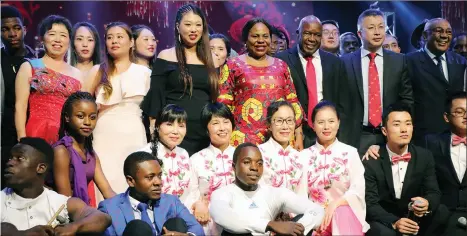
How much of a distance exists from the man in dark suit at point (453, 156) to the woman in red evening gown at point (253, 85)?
119 centimetres

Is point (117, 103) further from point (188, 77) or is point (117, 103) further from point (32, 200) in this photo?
point (32, 200)

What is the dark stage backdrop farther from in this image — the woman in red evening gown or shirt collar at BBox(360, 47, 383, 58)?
the woman in red evening gown

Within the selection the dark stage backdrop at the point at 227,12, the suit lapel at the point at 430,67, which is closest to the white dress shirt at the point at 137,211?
the suit lapel at the point at 430,67

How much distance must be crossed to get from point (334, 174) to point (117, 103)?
1.75 m

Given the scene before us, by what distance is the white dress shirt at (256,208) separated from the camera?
473cm

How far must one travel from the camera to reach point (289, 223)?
466 cm

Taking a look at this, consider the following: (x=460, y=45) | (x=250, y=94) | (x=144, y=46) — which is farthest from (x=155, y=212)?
(x=460, y=45)

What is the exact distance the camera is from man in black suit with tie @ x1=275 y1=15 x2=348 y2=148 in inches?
235

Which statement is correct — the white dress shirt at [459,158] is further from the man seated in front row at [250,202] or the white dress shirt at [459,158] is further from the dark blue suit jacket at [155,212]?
the dark blue suit jacket at [155,212]

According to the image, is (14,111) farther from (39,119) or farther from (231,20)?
(231,20)

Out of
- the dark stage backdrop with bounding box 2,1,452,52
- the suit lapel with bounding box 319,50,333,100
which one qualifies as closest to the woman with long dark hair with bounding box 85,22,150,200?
the suit lapel with bounding box 319,50,333,100

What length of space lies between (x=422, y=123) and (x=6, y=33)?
342cm

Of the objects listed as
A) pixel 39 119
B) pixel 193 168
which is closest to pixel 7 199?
pixel 39 119

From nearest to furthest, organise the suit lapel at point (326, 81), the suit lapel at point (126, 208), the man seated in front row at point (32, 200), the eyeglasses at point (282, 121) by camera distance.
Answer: the man seated in front row at point (32, 200) → the suit lapel at point (126, 208) → the eyeglasses at point (282, 121) → the suit lapel at point (326, 81)
